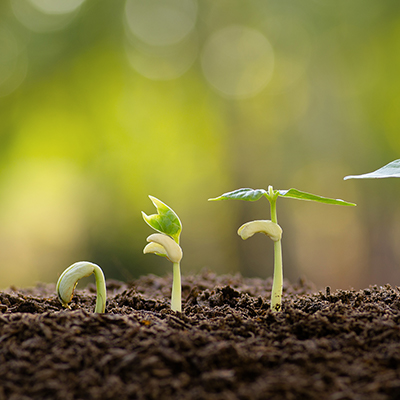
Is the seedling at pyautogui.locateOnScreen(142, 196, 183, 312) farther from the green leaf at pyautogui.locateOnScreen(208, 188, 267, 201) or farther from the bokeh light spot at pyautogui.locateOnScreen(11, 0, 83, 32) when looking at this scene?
the bokeh light spot at pyautogui.locateOnScreen(11, 0, 83, 32)

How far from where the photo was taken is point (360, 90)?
4.06 meters

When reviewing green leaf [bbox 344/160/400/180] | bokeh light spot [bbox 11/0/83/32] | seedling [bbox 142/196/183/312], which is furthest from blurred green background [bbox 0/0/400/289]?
seedling [bbox 142/196/183/312]

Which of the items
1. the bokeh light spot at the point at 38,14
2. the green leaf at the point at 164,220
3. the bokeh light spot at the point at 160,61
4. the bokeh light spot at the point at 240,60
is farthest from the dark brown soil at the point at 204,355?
the bokeh light spot at the point at 38,14

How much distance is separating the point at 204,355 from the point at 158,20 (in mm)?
5078

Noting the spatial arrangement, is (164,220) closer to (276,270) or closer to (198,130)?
(276,270)

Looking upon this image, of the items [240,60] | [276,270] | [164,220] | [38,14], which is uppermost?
[38,14]

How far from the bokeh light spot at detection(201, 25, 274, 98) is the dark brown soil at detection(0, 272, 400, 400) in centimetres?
396

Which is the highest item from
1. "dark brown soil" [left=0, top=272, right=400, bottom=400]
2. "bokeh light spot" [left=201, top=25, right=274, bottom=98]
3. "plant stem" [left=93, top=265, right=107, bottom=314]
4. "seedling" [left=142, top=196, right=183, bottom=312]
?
"bokeh light spot" [left=201, top=25, right=274, bottom=98]

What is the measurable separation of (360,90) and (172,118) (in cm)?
240

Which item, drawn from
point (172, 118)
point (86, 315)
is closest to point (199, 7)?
point (172, 118)

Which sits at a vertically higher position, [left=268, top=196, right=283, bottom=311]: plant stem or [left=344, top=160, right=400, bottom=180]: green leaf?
[left=344, top=160, right=400, bottom=180]: green leaf

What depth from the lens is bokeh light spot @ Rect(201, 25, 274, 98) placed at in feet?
15.0

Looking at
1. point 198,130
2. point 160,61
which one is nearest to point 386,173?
point 198,130

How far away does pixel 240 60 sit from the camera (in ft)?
15.2
